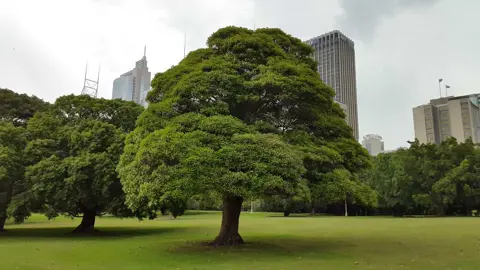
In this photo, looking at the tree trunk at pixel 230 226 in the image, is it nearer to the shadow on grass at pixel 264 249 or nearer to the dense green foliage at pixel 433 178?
the shadow on grass at pixel 264 249

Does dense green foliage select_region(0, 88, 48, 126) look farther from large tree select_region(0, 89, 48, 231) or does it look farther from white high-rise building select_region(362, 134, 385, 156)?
white high-rise building select_region(362, 134, 385, 156)

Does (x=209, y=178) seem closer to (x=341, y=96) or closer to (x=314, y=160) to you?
(x=314, y=160)

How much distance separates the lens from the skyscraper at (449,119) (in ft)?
300

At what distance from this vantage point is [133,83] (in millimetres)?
97250

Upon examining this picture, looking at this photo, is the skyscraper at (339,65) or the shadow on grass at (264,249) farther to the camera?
the skyscraper at (339,65)

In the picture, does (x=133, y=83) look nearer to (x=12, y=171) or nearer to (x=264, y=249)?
(x=12, y=171)

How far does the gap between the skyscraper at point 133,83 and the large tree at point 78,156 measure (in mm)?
69964

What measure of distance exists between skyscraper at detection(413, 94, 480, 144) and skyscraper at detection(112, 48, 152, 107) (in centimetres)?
7472

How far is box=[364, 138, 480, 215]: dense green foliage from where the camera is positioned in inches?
1734

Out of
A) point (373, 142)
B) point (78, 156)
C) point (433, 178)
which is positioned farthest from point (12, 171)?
point (373, 142)

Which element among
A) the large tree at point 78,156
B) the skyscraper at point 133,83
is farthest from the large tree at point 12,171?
the skyscraper at point 133,83

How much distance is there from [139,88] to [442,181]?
246 ft

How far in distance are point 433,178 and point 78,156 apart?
42.9 m

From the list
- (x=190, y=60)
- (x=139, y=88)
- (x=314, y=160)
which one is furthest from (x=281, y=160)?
(x=139, y=88)
